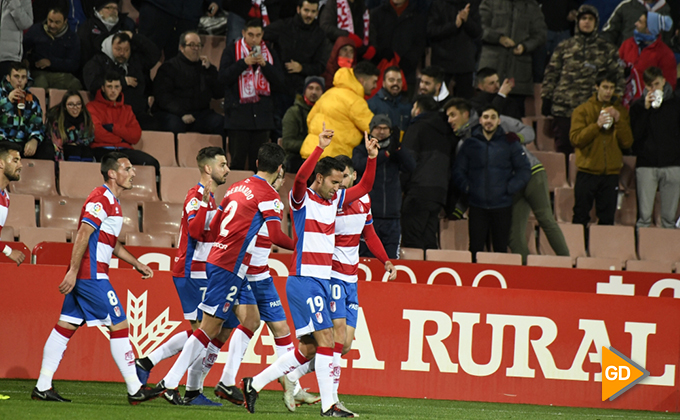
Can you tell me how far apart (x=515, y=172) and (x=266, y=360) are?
14.1 ft

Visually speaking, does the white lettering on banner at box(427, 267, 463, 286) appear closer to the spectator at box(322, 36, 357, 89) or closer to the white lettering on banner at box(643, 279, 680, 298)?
the white lettering on banner at box(643, 279, 680, 298)

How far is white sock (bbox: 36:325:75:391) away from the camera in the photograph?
7023mm

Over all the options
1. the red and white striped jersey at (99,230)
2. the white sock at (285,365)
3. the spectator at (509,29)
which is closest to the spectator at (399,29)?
the spectator at (509,29)

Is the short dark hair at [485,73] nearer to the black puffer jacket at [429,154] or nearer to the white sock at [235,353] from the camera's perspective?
the black puffer jacket at [429,154]

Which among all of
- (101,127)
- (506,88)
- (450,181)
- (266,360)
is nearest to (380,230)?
(450,181)

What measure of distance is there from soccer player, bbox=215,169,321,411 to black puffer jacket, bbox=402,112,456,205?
12.3 feet

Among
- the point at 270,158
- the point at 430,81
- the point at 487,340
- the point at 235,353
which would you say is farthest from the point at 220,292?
the point at 430,81

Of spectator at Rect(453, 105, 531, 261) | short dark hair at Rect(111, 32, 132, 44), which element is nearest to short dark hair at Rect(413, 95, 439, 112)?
spectator at Rect(453, 105, 531, 261)

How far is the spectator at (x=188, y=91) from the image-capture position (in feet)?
39.1

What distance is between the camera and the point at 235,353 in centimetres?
750

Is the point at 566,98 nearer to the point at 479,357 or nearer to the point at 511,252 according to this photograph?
the point at 511,252

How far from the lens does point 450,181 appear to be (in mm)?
11430

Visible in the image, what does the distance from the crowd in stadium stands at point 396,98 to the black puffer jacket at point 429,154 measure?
2 centimetres

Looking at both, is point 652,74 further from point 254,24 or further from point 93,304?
point 93,304
